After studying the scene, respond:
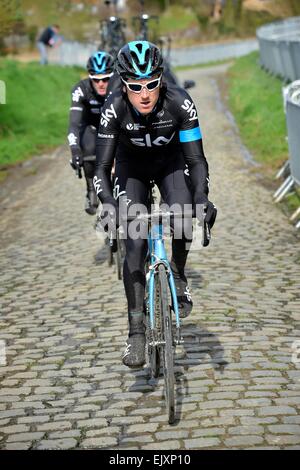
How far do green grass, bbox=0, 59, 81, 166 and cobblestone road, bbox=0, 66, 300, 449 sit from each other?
9001 mm

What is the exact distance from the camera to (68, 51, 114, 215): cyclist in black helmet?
11.2 metres

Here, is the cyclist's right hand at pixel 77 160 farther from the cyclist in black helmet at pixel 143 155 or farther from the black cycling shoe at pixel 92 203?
the cyclist in black helmet at pixel 143 155

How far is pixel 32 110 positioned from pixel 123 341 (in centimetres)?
2056

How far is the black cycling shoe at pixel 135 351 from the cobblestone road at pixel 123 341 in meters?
0.29

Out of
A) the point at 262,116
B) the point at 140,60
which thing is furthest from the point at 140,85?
the point at 262,116

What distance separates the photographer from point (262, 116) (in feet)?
76.1

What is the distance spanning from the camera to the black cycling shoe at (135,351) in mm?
6547

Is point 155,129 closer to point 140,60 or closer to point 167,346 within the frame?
point 140,60

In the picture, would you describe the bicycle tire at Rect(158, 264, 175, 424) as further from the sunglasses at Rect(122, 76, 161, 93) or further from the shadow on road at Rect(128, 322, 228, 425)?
the sunglasses at Rect(122, 76, 161, 93)

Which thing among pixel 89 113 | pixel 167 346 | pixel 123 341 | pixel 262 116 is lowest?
pixel 167 346

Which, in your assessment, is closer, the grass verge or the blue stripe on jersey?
the blue stripe on jersey

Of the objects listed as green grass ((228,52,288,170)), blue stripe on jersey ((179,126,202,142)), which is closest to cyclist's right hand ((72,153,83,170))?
blue stripe on jersey ((179,126,202,142))

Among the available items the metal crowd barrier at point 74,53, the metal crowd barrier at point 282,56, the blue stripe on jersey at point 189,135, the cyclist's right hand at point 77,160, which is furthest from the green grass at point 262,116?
the metal crowd barrier at point 74,53

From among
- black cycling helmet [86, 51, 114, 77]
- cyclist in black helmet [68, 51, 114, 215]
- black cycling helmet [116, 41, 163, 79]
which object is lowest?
black cycling helmet [116, 41, 163, 79]
